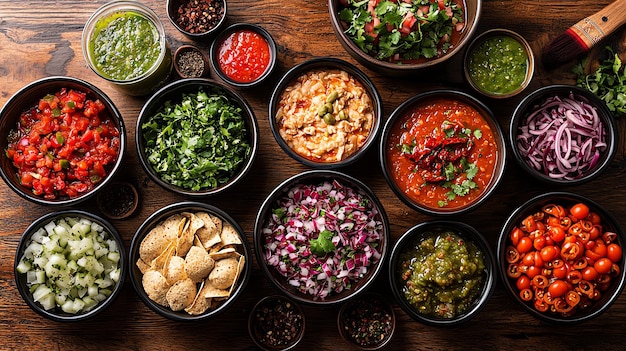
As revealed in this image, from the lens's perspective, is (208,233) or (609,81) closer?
(208,233)

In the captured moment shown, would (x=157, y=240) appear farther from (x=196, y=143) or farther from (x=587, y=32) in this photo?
(x=587, y=32)

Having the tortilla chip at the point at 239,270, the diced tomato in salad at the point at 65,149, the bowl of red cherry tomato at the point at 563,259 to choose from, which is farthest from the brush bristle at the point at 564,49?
the diced tomato in salad at the point at 65,149

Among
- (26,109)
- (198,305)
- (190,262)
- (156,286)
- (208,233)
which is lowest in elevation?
(198,305)

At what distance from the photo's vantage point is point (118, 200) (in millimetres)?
4301

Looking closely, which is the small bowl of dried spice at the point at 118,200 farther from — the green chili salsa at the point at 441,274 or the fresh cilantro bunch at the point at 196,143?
the green chili salsa at the point at 441,274

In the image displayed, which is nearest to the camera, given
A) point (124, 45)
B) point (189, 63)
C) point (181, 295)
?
point (181, 295)

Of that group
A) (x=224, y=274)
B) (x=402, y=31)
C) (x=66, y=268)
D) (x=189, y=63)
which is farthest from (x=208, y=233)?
Answer: (x=402, y=31)

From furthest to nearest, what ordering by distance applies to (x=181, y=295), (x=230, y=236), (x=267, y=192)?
1. (x=267, y=192)
2. (x=230, y=236)
3. (x=181, y=295)

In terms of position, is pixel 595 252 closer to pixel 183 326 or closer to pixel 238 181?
pixel 238 181

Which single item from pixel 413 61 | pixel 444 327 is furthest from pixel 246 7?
pixel 444 327

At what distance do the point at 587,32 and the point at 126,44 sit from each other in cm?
312

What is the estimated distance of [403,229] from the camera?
14.3 feet

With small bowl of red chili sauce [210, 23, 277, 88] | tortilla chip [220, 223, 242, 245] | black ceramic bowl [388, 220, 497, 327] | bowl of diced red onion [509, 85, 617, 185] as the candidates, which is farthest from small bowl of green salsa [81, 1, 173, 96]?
bowl of diced red onion [509, 85, 617, 185]

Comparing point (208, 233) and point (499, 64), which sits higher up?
point (499, 64)
